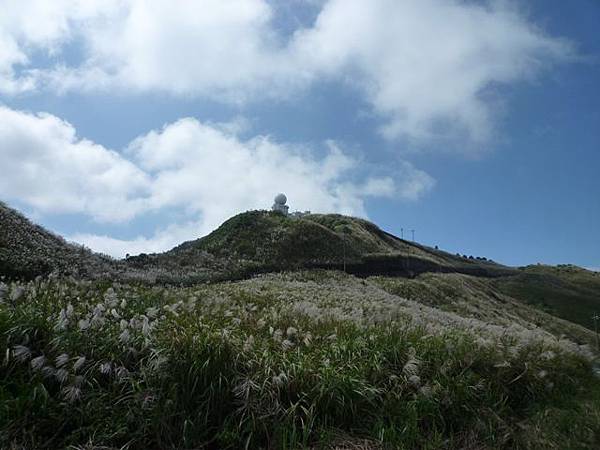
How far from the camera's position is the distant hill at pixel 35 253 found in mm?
22625

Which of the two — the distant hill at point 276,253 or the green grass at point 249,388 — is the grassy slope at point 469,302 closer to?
the distant hill at point 276,253

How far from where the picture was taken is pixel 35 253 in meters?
24.8

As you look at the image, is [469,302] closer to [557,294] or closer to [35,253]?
[35,253]

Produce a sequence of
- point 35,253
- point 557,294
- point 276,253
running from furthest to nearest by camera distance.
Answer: point 557,294 < point 276,253 < point 35,253

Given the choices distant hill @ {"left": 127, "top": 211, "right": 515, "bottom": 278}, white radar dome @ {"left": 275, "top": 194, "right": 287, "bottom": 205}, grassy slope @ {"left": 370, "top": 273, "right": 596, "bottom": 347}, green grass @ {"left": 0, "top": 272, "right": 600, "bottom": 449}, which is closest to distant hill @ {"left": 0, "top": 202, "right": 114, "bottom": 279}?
distant hill @ {"left": 127, "top": 211, "right": 515, "bottom": 278}

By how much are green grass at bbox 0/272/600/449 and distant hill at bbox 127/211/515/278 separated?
2627 centimetres

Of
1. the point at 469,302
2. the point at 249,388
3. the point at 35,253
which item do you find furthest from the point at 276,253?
the point at 249,388

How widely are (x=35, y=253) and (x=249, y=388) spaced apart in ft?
70.6

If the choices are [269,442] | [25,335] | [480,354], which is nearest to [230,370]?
[269,442]

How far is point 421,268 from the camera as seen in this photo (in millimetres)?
58000

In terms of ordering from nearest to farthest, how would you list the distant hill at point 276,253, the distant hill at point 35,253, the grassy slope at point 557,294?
the distant hill at point 35,253 < the distant hill at point 276,253 < the grassy slope at point 557,294

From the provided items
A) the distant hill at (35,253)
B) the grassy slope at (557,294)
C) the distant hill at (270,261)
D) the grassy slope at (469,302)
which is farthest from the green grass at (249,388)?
the grassy slope at (557,294)

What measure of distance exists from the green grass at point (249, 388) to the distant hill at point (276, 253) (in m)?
26.3

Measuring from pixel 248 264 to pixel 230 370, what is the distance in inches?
1259
